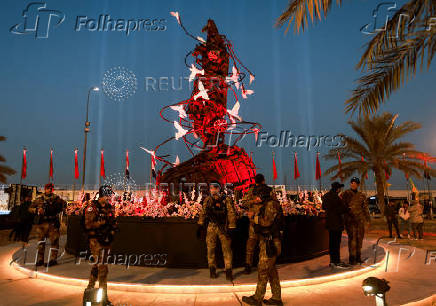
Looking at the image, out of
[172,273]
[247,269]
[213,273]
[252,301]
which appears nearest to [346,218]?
[247,269]

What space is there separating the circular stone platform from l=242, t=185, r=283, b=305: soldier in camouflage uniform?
1.27m

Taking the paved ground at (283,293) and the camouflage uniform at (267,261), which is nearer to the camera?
the camouflage uniform at (267,261)

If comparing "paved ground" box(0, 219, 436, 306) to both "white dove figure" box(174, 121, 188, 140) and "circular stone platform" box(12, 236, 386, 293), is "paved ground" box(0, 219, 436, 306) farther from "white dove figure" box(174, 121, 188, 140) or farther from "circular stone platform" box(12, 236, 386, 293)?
"white dove figure" box(174, 121, 188, 140)

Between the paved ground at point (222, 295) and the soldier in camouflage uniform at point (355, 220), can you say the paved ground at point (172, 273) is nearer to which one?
the paved ground at point (222, 295)

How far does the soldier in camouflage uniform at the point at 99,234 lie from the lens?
5.38m

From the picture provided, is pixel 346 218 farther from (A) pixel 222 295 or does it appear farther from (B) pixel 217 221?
(A) pixel 222 295

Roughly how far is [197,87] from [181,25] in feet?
7.78

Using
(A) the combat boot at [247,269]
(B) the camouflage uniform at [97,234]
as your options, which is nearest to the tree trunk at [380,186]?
(A) the combat boot at [247,269]

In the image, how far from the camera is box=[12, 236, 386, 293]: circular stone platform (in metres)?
6.55

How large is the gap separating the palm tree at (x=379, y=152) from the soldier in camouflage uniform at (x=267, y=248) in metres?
21.0

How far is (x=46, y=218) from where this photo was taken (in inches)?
326

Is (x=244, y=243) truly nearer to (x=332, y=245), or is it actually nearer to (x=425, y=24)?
(x=332, y=245)

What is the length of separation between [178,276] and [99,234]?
2771 millimetres

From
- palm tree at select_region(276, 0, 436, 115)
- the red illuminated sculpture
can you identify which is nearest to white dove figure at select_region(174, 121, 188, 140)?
the red illuminated sculpture
